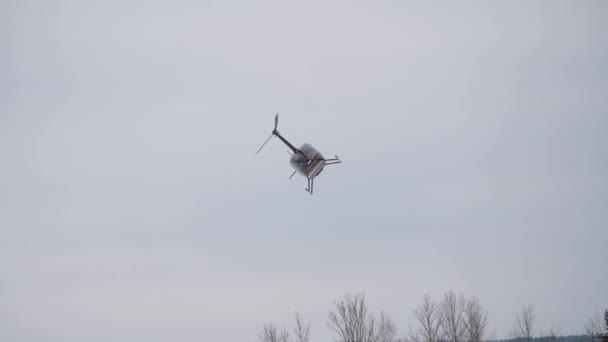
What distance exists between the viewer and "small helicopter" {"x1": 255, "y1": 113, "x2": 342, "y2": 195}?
50781 millimetres

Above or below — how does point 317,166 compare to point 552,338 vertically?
above

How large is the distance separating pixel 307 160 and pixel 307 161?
0.28ft

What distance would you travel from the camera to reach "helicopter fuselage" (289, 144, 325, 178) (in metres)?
50.8

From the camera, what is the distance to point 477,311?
81.1 meters

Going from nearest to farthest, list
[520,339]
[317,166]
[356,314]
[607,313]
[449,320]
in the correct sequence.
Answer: [607,313], [317,166], [356,314], [449,320], [520,339]

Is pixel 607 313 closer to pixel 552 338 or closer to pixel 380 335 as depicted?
pixel 380 335

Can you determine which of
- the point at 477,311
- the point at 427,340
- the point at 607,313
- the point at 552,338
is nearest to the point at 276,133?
the point at 607,313

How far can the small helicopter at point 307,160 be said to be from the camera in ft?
167

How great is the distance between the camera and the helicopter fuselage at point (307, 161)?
50.8 meters

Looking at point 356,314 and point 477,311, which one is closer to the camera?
point 356,314

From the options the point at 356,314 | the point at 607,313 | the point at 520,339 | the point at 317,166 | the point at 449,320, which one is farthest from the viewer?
the point at 520,339

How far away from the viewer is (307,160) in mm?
50781

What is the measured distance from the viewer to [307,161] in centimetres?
5081

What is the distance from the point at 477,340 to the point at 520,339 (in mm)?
14945
